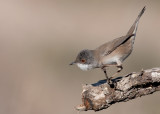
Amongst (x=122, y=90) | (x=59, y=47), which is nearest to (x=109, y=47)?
(x=122, y=90)

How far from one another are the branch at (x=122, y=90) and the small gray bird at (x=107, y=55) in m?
0.92

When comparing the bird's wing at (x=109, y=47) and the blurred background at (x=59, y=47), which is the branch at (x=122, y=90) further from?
the blurred background at (x=59, y=47)

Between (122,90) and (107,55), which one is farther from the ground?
(107,55)

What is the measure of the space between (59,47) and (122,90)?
10010 millimetres

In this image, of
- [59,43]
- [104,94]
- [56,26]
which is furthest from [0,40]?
[104,94]

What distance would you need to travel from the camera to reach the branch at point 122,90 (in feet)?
25.6

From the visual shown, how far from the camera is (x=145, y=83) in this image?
7.88 meters

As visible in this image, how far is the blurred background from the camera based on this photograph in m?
13.1

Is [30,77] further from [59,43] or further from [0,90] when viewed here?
[59,43]

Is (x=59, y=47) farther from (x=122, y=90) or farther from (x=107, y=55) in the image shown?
(x=122, y=90)

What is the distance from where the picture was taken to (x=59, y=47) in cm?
1775

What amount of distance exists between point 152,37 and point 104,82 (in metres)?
11.6

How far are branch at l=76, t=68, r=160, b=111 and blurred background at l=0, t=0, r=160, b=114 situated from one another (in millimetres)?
2923

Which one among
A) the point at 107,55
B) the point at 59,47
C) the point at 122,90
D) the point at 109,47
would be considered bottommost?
the point at 122,90
